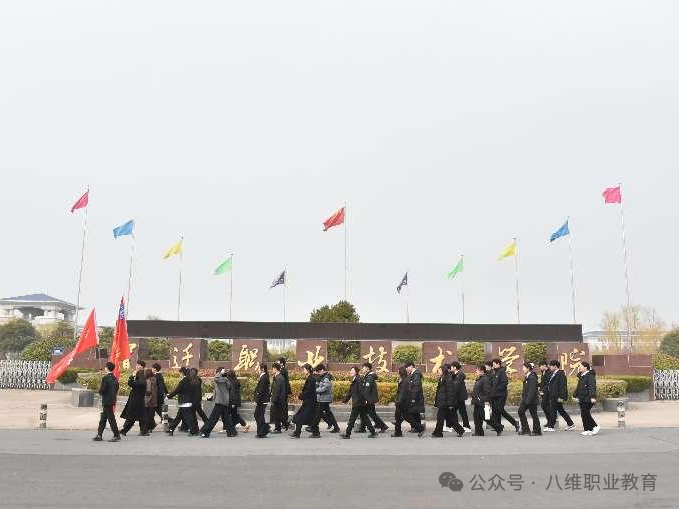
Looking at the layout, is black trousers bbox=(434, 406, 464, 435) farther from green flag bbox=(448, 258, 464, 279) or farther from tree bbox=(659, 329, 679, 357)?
tree bbox=(659, 329, 679, 357)

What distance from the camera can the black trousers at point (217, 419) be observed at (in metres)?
14.2

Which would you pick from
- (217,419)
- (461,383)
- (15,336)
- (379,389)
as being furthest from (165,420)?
(15,336)

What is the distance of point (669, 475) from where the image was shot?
922 cm

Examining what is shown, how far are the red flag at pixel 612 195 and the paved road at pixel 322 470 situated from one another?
21.3 metres

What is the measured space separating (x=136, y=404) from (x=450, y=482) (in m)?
8.23

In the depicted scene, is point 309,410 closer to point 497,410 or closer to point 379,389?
point 497,410

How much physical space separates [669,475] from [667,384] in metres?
22.5

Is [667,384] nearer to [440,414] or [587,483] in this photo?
[440,414]

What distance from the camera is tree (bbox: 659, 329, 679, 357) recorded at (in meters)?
71.6

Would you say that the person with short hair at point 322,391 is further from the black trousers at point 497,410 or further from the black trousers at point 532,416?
the black trousers at point 532,416

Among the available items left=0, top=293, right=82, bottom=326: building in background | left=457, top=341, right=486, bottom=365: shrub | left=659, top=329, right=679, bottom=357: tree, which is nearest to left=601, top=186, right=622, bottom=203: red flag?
Answer: left=457, top=341, right=486, bottom=365: shrub

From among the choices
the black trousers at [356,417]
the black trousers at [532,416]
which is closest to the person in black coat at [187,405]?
the black trousers at [356,417]

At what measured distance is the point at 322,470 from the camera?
385 inches

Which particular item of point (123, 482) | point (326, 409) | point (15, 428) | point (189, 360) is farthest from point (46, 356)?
point (123, 482)
